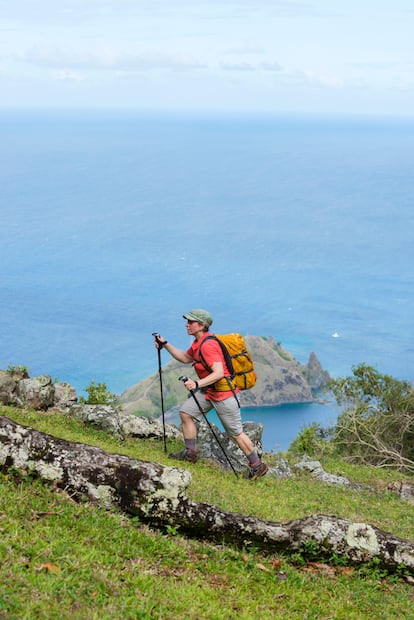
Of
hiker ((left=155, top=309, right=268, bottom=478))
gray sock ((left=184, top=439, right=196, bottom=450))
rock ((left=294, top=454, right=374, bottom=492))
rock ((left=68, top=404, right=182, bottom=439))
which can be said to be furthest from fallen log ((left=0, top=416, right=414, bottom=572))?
rock ((left=294, top=454, right=374, bottom=492))

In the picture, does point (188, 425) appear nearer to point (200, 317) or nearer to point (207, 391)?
point (207, 391)

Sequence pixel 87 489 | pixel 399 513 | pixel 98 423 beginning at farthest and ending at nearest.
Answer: pixel 98 423
pixel 399 513
pixel 87 489

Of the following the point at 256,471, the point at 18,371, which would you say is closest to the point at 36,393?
the point at 18,371

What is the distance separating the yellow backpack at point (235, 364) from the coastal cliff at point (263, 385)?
10892cm

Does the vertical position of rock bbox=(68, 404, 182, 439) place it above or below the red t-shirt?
below

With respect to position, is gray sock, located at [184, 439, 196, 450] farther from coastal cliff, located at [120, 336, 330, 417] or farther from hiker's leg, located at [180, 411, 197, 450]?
coastal cliff, located at [120, 336, 330, 417]

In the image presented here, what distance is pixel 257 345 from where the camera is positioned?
13412 cm

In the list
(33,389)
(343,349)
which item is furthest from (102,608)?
(343,349)

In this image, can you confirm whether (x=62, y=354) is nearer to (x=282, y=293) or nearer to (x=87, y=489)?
(x=282, y=293)

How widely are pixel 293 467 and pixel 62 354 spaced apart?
135 metres

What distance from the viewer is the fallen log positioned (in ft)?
29.4

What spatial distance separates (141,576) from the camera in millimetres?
7598

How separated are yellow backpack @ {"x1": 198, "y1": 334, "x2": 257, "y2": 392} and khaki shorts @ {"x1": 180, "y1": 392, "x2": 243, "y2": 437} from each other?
0.32 metres

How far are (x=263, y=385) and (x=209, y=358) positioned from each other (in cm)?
11914
